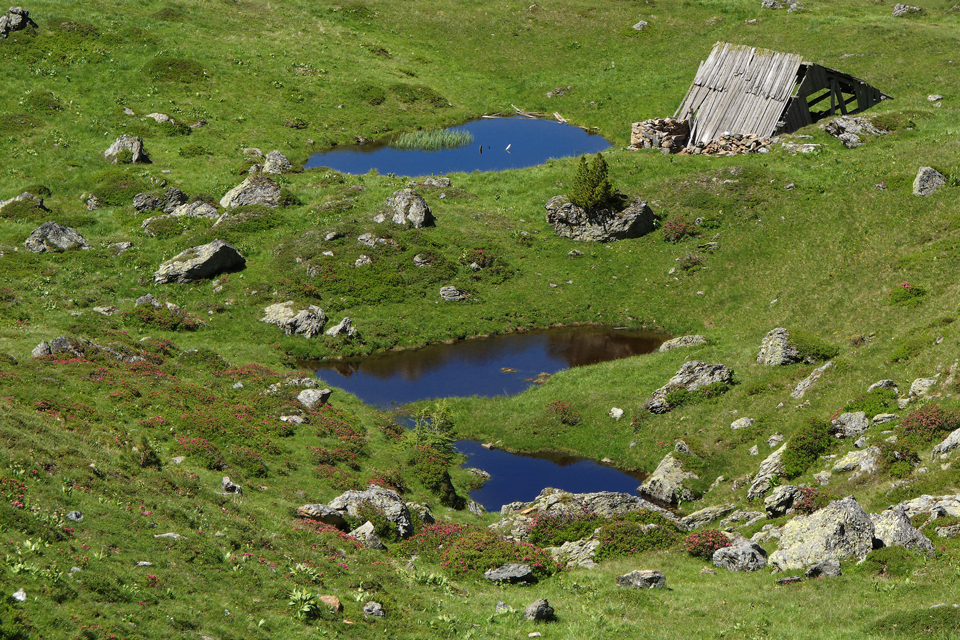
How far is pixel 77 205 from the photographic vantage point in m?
62.7

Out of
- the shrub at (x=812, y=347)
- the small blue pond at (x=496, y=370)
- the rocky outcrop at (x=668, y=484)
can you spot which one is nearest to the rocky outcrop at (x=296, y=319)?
the small blue pond at (x=496, y=370)

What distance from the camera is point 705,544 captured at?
27750 mm

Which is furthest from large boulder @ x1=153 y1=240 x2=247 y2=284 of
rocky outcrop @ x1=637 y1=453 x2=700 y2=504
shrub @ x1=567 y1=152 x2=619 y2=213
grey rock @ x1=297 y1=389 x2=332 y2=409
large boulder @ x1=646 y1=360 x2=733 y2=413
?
rocky outcrop @ x1=637 y1=453 x2=700 y2=504

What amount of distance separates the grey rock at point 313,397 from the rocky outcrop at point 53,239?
2579 cm

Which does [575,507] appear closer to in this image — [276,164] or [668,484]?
[668,484]

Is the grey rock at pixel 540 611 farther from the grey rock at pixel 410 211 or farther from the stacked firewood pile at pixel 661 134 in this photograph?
the stacked firewood pile at pixel 661 134

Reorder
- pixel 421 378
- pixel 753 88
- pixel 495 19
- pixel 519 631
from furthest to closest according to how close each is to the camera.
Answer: pixel 495 19
pixel 753 88
pixel 421 378
pixel 519 631

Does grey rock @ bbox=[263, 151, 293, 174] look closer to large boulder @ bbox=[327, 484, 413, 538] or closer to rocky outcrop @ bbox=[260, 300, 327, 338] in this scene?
rocky outcrop @ bbox=[260, 300, 327, 338]

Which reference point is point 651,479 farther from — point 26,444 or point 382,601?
point 26,444

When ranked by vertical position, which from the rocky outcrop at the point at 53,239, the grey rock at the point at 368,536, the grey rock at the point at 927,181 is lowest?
the rocky outcrop at the point at 53,239

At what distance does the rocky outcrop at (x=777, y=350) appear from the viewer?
40.2 meters

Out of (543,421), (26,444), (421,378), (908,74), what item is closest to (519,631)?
(26,444)

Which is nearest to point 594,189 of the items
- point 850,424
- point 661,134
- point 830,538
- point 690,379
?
point 661,134

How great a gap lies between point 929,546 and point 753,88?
180 feet
